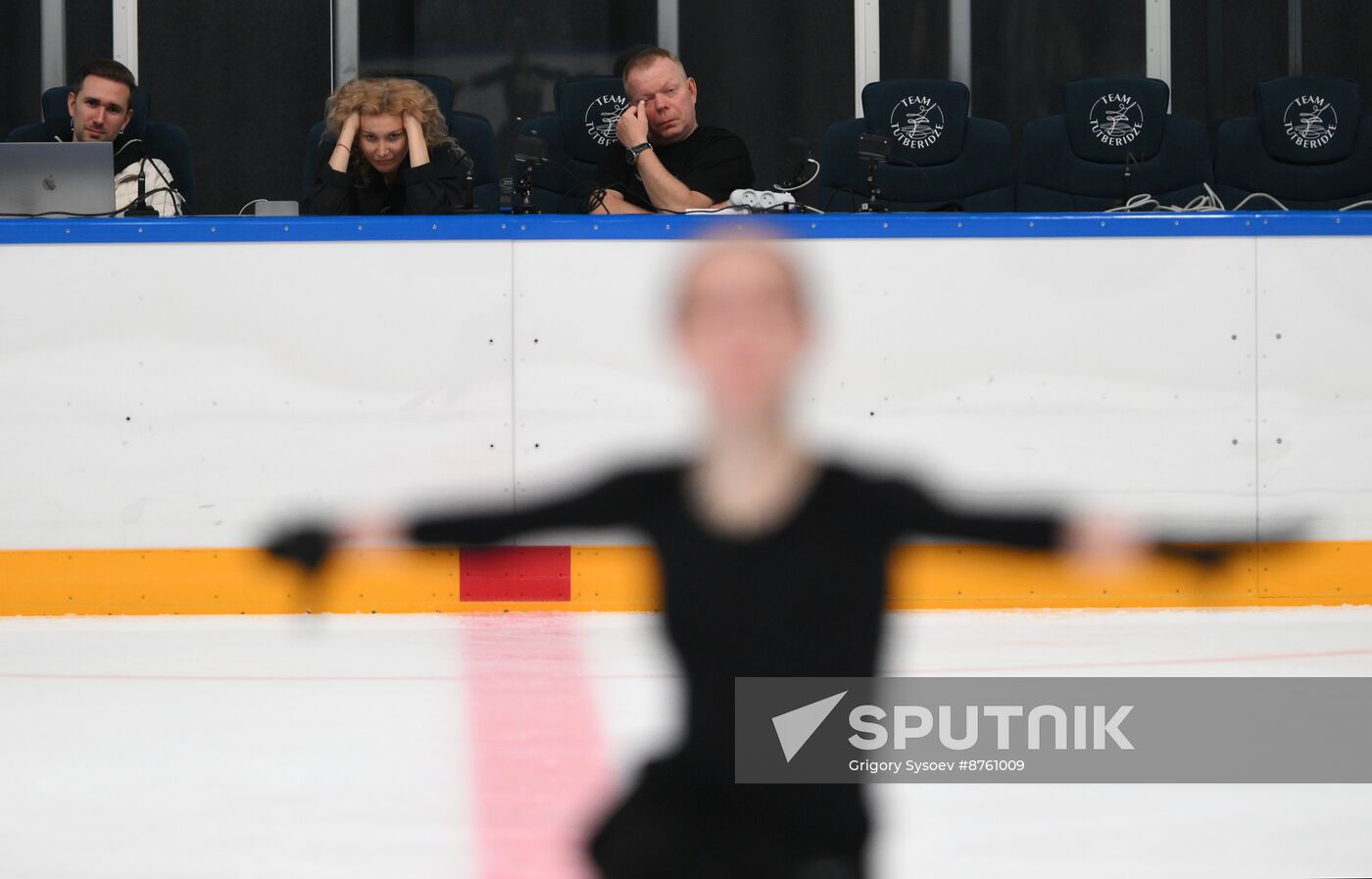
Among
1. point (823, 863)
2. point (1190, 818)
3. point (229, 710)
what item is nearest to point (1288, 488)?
point (1190, 818)

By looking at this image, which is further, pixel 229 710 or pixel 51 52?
pixel 51 52

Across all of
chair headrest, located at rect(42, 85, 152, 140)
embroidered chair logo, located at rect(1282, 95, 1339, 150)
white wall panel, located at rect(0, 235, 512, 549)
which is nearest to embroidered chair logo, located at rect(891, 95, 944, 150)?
embroidered chair logo, located at rect(1282, 95, 1339, 150)

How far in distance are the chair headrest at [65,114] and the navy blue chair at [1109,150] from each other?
349cm

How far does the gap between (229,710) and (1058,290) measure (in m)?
2.70

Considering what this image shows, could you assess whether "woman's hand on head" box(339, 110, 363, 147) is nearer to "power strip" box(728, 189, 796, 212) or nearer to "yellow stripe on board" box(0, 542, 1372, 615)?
"power strip" box(728, 189, 796, 212)

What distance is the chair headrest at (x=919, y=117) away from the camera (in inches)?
226

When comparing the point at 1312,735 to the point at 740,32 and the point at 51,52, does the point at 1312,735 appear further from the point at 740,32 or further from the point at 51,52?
the point at 51,52

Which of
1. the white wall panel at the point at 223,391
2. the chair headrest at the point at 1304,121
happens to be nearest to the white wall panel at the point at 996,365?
the white wall panel at the point at 223,391

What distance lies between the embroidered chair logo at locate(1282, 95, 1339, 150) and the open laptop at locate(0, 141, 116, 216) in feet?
15.4

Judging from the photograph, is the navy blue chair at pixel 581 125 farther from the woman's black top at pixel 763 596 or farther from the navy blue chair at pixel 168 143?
the woman's black top at pixel 763 596

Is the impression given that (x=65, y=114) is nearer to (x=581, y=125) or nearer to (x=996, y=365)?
(x=581, y=125)

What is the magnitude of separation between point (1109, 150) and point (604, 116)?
2.08 m

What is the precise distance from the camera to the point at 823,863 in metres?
0.78

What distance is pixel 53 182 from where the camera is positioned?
4.39 metres
